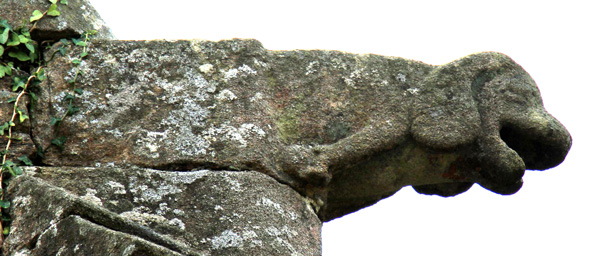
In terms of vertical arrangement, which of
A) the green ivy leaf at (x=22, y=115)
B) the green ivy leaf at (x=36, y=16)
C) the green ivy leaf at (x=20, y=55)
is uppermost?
the green ivy leaf at (x=36, y=16)

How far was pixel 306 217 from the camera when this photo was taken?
4.59m

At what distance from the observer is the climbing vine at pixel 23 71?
177 inches

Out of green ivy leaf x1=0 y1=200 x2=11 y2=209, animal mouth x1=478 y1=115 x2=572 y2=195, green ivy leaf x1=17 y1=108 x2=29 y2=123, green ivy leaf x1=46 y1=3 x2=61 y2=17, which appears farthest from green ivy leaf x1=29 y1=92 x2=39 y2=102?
animal mouth x1=478 y1=115 x2=572 y2=195

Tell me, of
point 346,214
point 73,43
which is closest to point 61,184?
point 73,43

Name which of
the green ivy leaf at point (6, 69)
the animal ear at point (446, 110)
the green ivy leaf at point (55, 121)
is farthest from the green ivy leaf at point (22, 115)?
the animal ear at point (446, 110)

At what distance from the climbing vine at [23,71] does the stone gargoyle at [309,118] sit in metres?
0.04

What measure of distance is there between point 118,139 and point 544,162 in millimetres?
1943

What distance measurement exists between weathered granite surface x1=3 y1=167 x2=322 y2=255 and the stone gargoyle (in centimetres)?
10

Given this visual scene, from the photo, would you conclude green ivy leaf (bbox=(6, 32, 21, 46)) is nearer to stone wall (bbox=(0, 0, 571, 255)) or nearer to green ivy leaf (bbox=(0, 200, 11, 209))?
stone wall (bbox=(0, 0, 571, 255))

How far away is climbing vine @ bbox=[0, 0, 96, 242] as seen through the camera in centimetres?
450

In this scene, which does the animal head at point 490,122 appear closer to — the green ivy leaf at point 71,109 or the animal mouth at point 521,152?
the animal mouth at point 521,152

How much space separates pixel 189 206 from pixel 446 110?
1.27 m

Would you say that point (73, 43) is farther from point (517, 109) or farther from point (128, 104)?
point (517, 109)

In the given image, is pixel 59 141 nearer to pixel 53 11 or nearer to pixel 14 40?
pixel 14 40
